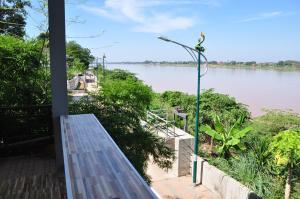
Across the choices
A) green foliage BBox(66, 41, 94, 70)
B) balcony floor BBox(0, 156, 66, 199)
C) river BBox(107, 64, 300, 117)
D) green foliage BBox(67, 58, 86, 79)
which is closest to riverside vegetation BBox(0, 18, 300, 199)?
balcony floor BBox(0, 156, 66, 199)

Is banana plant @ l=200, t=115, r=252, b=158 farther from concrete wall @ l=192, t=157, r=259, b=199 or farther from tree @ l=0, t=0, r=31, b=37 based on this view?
tree @ l=0, t=0, r=31, b=37

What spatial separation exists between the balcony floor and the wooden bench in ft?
2.23

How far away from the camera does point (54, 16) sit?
345 centimetres

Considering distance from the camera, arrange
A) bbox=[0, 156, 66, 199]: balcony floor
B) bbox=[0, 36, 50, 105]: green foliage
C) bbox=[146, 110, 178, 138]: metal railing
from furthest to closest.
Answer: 1. bbox=[146, 110, 178, 138]: metal railing
2. bbox=[0, 36, 50, 105]: green foliage
3. bbox=[0, 156, 66, 199]: balcony floor

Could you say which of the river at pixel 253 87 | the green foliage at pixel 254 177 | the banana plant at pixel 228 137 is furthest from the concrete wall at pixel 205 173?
the river at pixel 253 87

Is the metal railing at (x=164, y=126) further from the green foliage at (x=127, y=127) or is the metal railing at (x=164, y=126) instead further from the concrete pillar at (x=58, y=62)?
the concrete pillar at (x=58, y=62)

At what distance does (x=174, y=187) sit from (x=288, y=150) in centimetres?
300

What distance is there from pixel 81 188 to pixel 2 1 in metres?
7.36

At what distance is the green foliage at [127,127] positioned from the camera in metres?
5.82

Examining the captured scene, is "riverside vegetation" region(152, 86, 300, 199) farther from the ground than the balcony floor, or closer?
closer

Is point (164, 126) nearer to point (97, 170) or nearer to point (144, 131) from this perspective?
point (144, 131)

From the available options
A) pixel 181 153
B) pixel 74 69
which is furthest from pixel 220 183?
pixel 74 69

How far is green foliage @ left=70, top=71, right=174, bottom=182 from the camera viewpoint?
19.1 ft

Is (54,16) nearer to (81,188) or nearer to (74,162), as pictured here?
(74,162)
